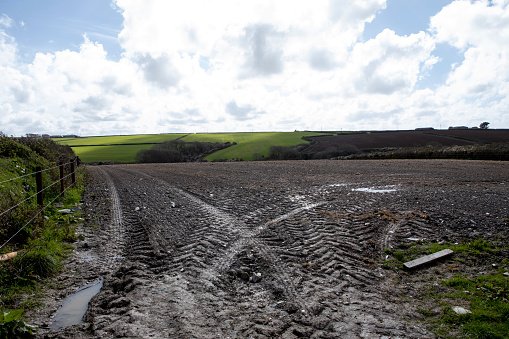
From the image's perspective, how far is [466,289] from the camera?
4.21 metres

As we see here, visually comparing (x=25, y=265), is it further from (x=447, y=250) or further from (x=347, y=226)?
(x=447, y=250)

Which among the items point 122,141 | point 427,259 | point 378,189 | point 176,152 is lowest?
point 427,259

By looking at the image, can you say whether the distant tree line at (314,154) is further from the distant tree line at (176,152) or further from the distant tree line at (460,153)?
the distant tree line at (176,152)

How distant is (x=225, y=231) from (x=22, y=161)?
35.3 ft

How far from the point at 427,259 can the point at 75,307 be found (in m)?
5.72

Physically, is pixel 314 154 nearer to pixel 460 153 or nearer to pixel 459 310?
pixel 460 153

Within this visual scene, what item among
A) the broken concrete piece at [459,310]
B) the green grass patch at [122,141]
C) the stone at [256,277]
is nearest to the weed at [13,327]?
the stone at [256,277]

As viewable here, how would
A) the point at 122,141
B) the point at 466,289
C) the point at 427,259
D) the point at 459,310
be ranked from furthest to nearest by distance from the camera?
the point at 122,141
the point at 427,259
the point at 466,289
the point at 459,310

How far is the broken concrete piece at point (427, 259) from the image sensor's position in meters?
4.97

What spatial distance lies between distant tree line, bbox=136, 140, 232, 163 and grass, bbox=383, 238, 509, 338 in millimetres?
56487

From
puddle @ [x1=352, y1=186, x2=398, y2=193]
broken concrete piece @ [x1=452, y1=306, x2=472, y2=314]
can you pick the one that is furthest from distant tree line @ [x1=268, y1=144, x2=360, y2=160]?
broken concrete piece @ [x1=452, y1=306, x2=472, y2=314]

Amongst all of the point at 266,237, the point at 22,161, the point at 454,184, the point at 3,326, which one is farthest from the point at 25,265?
the point at 454,184

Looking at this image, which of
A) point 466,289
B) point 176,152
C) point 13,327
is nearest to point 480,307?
point 466,289

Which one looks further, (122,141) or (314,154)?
(122,141)
